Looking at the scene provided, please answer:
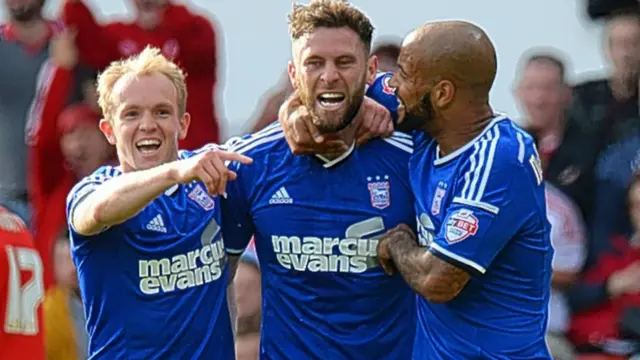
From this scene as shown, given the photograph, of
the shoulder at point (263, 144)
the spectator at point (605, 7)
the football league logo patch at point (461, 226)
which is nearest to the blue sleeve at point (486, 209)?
the football league logo patch at point (461, 226)

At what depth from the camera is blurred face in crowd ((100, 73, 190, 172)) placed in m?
6.28

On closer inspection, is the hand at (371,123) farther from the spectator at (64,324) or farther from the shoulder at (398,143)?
the spectator at (64,324)

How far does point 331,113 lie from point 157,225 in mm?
682

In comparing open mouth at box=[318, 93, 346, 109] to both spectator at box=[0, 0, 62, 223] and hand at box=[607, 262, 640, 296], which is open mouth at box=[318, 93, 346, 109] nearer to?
hand at box=[607, 262, 640, 296]

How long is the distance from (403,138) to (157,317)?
1.05m

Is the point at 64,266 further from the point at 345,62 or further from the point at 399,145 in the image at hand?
the point at 345,62

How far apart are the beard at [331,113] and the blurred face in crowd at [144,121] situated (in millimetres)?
444

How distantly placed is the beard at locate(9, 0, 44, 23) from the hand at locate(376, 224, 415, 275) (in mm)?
3798

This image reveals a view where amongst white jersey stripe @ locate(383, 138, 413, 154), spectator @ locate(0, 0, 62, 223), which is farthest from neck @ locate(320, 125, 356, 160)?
spectator @ locate(0, 0, 62, 223)

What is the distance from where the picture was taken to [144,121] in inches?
247

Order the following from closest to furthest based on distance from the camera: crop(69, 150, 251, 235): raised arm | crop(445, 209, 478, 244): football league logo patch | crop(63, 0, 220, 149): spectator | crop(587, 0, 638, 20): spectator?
crop(69, 150, 251, 235): raised arm < crop(445, 209, 478, 244): football league logo patch < crop(587, 0, 638, 20): spectator < crop(63, 0, 220, 149): spectator

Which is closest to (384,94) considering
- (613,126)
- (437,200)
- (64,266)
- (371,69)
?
(371,69)

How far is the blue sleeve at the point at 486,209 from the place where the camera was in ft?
19.9

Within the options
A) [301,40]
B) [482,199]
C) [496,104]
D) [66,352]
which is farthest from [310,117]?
[496,104]
